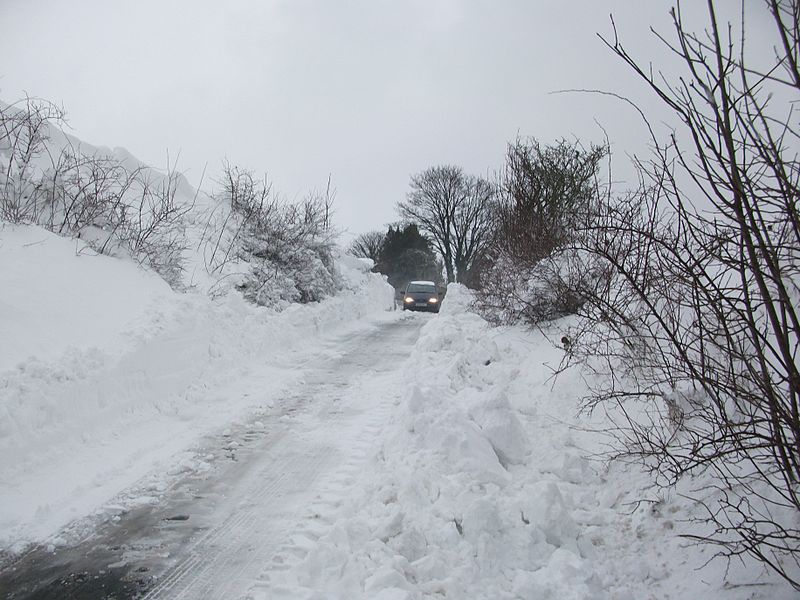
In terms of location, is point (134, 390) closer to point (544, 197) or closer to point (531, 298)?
point (531, 298)

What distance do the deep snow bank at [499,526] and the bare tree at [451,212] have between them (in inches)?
1658

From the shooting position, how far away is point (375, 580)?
10.2 feet

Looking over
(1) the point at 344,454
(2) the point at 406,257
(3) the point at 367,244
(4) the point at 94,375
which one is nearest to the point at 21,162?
(4) the point at 94,375

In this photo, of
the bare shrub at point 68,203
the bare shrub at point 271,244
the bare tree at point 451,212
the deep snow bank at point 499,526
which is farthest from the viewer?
the bare tree at point 451,212

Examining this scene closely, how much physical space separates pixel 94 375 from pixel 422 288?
20000 millimetres

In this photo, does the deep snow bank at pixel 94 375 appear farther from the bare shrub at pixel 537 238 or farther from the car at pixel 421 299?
the car at pixel 421 299

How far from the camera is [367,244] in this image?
61.2m

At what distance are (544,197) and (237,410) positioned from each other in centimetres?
890

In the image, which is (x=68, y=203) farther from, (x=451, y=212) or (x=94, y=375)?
(x=451, y=212)

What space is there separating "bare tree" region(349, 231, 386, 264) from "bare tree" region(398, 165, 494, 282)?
33.9 ft

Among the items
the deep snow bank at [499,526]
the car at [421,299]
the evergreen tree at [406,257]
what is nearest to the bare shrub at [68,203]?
the deep snow bank at [499,526]

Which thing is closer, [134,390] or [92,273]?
[134,390]

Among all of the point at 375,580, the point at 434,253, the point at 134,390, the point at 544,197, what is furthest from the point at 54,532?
the point at 434,253

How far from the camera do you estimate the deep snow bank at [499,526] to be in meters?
3.08
